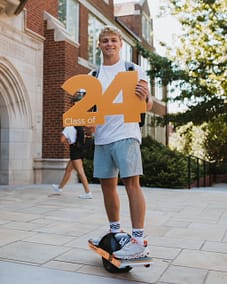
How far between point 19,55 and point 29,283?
26.9ft

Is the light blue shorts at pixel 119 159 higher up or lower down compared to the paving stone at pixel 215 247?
higher up

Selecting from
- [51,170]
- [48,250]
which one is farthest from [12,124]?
[48,250]

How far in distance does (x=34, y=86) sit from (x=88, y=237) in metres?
7.26

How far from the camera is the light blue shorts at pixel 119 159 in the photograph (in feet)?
9.56

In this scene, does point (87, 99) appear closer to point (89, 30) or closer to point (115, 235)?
point (115, 235)

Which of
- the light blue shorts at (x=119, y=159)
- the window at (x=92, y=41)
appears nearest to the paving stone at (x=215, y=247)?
the light blue shorts at (x=119, y=159)

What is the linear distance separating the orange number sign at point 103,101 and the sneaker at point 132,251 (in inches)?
37.5

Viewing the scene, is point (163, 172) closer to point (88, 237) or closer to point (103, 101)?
point (88, 237)

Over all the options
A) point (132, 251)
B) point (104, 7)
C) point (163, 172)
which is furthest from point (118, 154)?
point (104, 7)

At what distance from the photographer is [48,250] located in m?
3.53

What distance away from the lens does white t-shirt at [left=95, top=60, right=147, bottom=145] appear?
300 centimetres

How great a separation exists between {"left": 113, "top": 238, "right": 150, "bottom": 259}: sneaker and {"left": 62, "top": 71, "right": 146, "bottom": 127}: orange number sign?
952mm

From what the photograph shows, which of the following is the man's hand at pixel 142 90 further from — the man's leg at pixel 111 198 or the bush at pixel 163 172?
the bush at pixel 163 172

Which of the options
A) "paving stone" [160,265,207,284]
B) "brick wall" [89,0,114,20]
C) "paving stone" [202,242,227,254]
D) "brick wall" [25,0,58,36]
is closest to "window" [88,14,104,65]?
"brick wall" [89,0,114,20]
